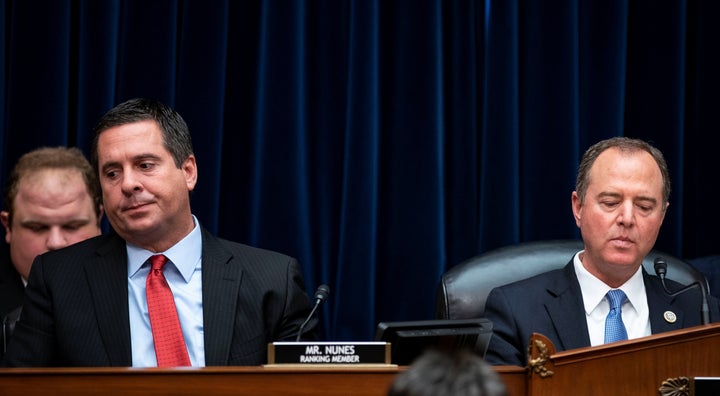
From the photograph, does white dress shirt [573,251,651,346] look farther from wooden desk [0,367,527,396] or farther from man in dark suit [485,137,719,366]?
wooden desk [0,367,527,396]

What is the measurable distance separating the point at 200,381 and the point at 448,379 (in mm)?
1170

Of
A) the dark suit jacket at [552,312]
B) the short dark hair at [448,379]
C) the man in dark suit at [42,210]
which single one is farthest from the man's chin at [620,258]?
the short dark hair at [448,379]

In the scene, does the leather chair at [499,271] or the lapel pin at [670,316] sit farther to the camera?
the leather chair at [499,271]

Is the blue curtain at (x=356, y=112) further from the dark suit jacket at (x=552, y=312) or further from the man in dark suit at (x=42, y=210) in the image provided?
the dark suit jacket at (x=552, y=312)

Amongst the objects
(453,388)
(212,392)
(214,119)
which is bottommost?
(212,392)

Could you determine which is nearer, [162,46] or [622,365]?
[622,365]

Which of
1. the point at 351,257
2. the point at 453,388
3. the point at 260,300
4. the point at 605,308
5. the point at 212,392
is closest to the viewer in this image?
the point at 453,388

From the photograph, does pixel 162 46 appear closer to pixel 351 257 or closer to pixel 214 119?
pixel 214 119

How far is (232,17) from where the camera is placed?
142 inches

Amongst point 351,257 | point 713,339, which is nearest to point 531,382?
point 713,339

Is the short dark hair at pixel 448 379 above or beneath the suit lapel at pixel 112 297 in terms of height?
above

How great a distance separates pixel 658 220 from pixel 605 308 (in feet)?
0.93

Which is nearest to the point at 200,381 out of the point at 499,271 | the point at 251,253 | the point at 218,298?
the point at 218,298

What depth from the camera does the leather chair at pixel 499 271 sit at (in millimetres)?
2930
